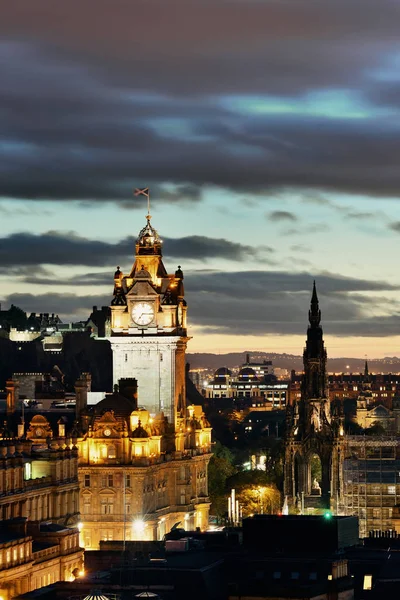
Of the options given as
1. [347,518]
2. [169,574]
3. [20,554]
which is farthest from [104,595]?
[347,518]

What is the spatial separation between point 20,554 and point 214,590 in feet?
68.6

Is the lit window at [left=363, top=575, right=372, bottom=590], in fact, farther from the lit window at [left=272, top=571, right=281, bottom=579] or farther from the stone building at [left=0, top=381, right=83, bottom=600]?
the stone building at [left=0, top=381, right=83, bottom=600]

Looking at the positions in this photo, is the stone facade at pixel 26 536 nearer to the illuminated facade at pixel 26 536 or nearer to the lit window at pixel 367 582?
the illuminated facade at pixel 26 536

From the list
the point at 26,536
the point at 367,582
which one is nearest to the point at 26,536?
the point at 26,536

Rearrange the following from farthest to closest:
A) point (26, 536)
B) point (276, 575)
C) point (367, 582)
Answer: point (26, 536), point (367, 582), point (276, 575)

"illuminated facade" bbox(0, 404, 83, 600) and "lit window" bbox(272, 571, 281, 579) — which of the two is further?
"illuminated facade" bbox(0, 404, 83, 600)

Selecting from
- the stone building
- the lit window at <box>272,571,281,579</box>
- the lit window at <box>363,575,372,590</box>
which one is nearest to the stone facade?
the stone building

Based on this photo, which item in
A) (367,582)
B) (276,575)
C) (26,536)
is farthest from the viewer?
(26,536)

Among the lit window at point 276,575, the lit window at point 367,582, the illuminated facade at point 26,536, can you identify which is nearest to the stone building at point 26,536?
the illuminated facade at point 26,536

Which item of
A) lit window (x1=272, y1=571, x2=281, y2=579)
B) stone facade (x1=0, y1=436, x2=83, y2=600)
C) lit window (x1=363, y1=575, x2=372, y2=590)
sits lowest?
lit window (x1=363, y1=575, x2=372, y2=590)

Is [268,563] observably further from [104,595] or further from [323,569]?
[104,595]

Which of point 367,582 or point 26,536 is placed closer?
point 367,582

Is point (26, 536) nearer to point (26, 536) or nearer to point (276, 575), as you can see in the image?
point (26, 536)

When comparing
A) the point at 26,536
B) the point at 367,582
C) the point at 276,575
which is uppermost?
the point at 26,536
